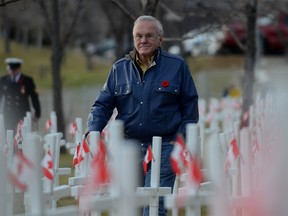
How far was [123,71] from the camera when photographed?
8.20m

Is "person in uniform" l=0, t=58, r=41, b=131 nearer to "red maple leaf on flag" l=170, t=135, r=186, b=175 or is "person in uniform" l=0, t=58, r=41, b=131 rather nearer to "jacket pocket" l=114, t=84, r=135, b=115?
"jacket pocket" l=114, t=84, r=135, b=115

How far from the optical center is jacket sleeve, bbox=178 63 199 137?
26.6 feet

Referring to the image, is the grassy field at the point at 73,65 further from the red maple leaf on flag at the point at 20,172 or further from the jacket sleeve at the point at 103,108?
the red maple leaf on flag at the point at 20,172

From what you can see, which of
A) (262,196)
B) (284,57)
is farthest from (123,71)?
(284,57)

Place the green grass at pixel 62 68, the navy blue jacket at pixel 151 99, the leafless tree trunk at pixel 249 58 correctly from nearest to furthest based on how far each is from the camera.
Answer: the navy blue jacket at pixel 151 99 < the leafless tree trunk at pixel 249 58 < the green grass at pixel 62 68

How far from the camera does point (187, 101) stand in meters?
8.16

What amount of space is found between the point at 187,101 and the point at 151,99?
1.08ft

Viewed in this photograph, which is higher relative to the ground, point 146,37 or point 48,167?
point 146,37

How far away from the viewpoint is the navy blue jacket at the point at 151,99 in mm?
8008

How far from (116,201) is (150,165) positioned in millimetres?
2641

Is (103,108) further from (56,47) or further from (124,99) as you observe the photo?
(56,47)

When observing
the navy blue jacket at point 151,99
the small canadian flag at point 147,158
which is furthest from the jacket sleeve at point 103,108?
the small canadian flag at point 147,158

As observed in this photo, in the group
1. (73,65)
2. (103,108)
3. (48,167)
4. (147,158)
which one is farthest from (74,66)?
(48,167)

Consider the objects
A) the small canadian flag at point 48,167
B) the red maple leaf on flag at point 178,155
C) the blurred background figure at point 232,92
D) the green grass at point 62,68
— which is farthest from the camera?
the green grass at point 62,68
